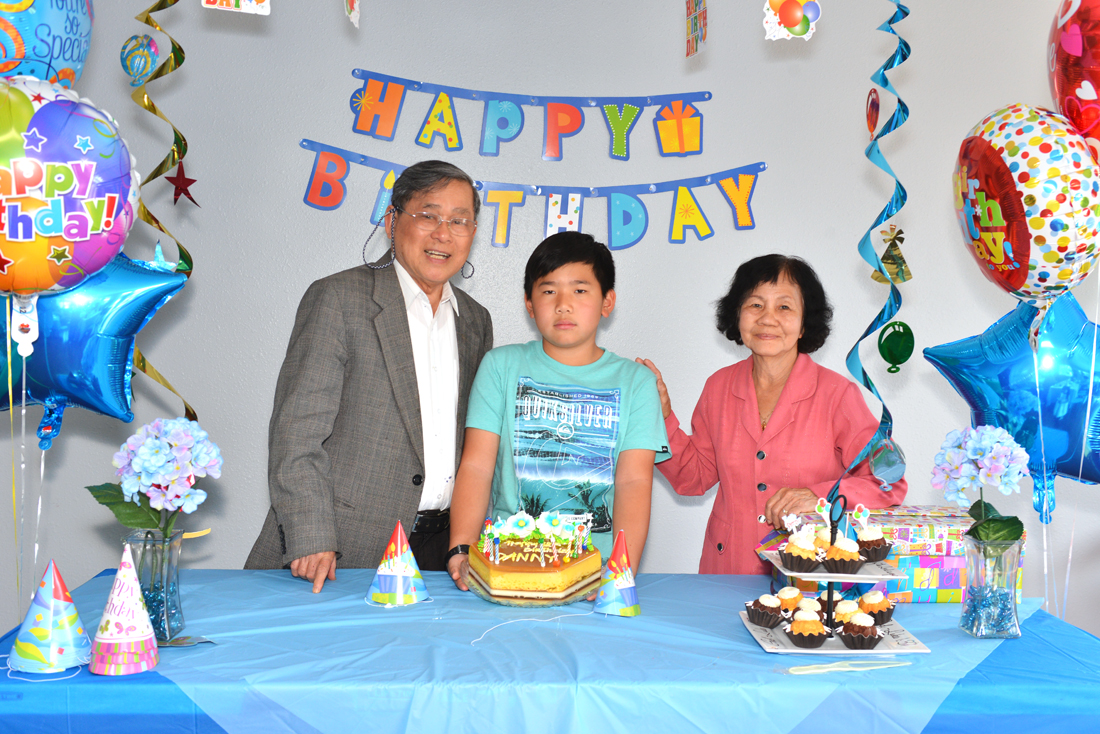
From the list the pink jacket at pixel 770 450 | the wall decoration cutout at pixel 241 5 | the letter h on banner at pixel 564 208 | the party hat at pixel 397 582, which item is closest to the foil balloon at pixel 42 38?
the wall decoration cutout at pixel 241 5

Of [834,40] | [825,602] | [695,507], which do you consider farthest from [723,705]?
[834,40]

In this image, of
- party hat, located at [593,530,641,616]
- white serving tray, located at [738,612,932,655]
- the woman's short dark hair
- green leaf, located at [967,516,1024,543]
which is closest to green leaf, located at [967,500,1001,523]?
green leaf, located at [967,516,1024,543]

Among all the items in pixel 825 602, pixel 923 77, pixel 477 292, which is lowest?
pixel 825 602

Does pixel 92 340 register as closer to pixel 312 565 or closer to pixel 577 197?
pixel 312 565

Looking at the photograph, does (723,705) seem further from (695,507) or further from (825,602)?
(695,507)

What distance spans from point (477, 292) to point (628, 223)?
0.66 metres

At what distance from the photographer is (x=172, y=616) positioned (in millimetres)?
1463

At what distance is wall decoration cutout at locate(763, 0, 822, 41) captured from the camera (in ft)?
6.30

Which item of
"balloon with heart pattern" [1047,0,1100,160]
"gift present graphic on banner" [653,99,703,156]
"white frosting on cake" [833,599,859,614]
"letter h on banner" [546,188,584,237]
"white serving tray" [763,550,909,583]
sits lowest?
"white frosting on cake" [833,599,859,614]

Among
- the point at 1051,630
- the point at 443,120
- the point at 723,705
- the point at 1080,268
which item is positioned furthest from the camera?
the point at 443,120

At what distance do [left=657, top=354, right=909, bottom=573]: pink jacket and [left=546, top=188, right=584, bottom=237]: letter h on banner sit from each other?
1194 millimetres

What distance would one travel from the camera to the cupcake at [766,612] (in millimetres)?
1500

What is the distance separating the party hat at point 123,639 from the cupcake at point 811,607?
1090 mm

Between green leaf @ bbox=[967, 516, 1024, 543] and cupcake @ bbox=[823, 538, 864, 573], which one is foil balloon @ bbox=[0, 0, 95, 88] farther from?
green leaf @ bbox=[967, 516, 1024, 543]
